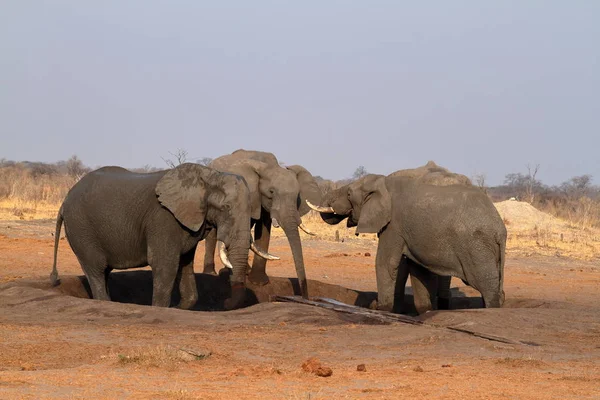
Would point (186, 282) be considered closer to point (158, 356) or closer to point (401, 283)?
point (401, 283)

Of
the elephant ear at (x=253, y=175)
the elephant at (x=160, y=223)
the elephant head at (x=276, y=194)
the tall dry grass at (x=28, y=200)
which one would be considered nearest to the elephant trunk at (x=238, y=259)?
the elephant at (x=160, y=223)

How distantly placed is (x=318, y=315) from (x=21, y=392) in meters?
5.30

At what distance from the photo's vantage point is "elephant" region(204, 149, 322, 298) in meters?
15.8

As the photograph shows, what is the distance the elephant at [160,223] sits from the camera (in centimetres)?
1290

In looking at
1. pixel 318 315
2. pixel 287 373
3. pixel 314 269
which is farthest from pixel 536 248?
pixel 287 373

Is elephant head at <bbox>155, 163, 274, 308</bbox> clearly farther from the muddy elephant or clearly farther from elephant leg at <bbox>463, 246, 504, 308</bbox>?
elephant leg at <bbox>463, 246, 504, 308</bbox>

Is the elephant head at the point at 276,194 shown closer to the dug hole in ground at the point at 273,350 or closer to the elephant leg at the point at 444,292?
the dug hole in ground at the point at 273,350

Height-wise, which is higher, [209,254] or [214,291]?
[209,254]

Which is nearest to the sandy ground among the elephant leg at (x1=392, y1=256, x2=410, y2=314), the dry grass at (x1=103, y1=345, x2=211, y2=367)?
the dry grass at (x1=103, y1=345, x2=211, y2=367)

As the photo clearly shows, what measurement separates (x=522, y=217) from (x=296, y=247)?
1904 cm

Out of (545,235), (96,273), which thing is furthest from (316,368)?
(545,235)

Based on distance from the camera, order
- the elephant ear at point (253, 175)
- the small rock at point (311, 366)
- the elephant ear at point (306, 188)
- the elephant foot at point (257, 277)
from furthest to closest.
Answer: the elephant ear at point (306, 188), the elephant ear at point (253, 175), the elephant foot at point (257, 277), the small rock at point (311, 366)

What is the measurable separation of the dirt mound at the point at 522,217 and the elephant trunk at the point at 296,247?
1733 centimetres

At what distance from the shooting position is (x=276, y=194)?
16.3 metres
